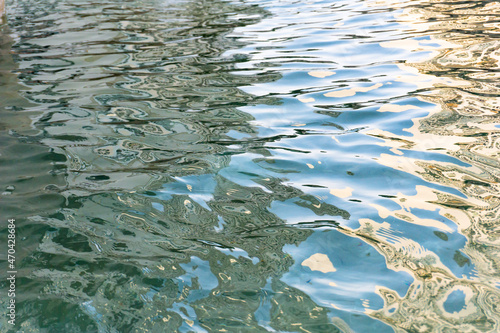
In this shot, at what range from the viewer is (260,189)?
→ 2.86 meters

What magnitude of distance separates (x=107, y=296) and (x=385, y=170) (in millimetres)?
1915

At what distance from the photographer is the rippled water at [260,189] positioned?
1.92 meters

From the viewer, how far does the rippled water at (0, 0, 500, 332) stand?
1.92 meters

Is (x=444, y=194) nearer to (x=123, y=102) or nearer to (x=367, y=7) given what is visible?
(x=123, y=102)

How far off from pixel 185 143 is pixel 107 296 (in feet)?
Result: 5.80

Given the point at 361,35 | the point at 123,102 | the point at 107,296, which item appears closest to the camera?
the point at 107,296

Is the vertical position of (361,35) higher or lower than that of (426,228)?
higher

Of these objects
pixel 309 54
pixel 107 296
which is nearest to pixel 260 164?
pixel 107 296

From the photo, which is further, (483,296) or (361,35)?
(361,35)

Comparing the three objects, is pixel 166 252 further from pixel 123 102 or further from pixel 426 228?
pixel 123 102

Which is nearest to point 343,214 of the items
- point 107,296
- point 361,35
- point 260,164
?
point 260,164

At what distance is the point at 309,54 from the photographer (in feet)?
19.8

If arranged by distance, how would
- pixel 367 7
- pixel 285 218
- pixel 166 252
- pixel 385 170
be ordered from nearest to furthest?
pixel 166 252, pixel 285 218, pixel 385 170, pixel 367 7

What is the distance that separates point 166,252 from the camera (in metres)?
2.29
